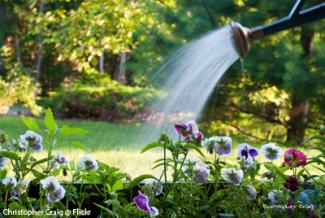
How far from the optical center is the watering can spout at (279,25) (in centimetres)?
70

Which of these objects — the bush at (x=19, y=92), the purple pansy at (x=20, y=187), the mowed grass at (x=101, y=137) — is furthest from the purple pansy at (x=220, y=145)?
the bush at (x=19, y=92)

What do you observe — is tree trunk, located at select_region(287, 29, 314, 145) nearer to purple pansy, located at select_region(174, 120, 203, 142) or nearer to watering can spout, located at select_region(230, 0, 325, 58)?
watering can spout, located at select_region(230, 0, 325, 58)

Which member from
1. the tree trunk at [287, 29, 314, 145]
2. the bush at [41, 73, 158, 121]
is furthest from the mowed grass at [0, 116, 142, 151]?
the bush at [41, 73, 158, 121]

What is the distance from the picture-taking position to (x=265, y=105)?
3.86m

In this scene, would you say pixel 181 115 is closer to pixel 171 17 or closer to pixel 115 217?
pixel 171 17

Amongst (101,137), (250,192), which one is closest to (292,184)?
(250,192)

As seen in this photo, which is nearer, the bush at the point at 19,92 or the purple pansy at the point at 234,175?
the purple pansy at the point at 234,175

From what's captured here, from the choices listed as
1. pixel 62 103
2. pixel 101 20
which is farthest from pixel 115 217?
pixel 62 103

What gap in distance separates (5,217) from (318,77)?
2868mm

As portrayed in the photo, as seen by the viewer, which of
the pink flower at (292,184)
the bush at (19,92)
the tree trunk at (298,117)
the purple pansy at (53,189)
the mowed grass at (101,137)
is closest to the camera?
the purple pansy at (53,189)

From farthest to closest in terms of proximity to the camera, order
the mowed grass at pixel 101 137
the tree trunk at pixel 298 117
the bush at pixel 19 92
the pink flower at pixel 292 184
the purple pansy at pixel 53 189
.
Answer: the bush at pixel 19 92, the tree trunk at pixel 298 117, the mowed grass at pixel 101 137, the pink flower at pixel 292 184, the purple pansy at pixel 53 189

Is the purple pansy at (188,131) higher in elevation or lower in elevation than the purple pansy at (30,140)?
higher

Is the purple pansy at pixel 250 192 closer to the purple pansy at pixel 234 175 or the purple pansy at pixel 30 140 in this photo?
the purple pansy at pixel 234 175

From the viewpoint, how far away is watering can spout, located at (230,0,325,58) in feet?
2.31
